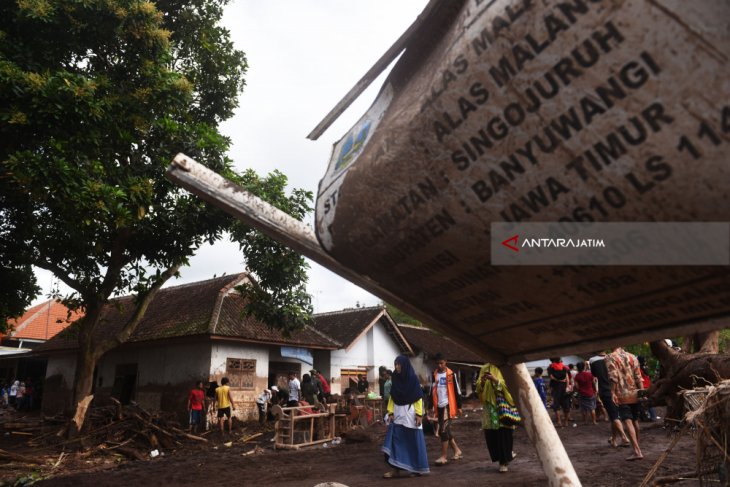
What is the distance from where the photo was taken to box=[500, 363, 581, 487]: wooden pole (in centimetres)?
176

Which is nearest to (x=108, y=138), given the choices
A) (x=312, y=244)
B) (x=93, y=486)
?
(x=93, y=486)

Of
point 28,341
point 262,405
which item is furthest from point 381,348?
point 28,341

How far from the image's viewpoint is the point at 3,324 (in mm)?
12172

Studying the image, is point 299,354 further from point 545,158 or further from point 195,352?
point 545,158

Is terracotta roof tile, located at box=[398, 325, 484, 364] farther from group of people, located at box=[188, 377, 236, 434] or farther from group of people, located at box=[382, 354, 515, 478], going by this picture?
group of people, located at box=[382, 354, 515, 478]

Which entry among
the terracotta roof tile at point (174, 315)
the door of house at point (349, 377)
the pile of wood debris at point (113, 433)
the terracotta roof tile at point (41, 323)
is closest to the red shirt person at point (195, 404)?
the pile of wood debris at point (113, 433)

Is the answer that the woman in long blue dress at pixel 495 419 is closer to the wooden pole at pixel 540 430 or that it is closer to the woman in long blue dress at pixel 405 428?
the woman in long blue dress at pixel 405 428

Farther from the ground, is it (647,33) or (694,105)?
(647,33)

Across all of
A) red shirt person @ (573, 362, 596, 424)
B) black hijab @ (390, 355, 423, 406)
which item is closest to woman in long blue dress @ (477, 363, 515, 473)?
black hijab @ (390, 355, 423, 406)

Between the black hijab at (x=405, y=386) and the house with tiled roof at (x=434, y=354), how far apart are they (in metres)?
18.8

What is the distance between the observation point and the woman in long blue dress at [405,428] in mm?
7008

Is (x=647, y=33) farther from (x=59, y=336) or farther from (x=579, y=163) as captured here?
(x=59, y=336)

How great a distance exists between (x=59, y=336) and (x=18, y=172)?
20.7 metres

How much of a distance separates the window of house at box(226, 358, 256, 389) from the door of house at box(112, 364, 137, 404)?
4.69 m
